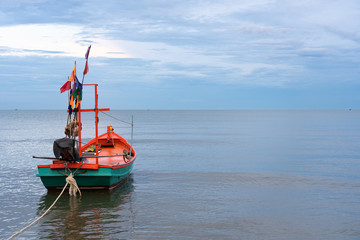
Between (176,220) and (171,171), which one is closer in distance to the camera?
(176,220)

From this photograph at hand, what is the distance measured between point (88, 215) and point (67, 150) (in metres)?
3.58

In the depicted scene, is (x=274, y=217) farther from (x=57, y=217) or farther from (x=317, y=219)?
(x=57, y=217)

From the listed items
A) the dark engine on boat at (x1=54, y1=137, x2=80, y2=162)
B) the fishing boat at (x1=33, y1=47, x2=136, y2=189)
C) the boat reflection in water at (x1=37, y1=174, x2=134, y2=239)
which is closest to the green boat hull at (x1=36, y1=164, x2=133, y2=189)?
the fishing boat at (x1=33, y1=47, x2=136, y2=189)

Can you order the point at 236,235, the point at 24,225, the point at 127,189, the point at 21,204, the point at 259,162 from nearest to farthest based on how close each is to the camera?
the point at 236,235
the point at 24,225
the point at 21,204
the point at 127,189
the point at 259,162

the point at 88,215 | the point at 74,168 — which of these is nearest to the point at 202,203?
the point at 88,215

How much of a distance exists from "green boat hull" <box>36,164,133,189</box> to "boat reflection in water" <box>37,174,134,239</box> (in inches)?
19.7

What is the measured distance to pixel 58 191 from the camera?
19.1 m

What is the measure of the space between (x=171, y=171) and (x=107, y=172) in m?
8.48

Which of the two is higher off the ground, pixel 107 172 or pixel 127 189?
pixel 107 172

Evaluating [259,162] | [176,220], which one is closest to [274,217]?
[176,220]

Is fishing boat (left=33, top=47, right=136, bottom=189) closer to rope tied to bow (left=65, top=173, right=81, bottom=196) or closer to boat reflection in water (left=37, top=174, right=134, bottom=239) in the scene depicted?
rope tied to bow (left=65, top=173, right=81, bottom=196)

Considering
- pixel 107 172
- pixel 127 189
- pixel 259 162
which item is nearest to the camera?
pixel 107 172

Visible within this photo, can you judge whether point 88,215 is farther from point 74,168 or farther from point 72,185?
point 74,168

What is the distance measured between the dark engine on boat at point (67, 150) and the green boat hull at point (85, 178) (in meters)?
0.71
